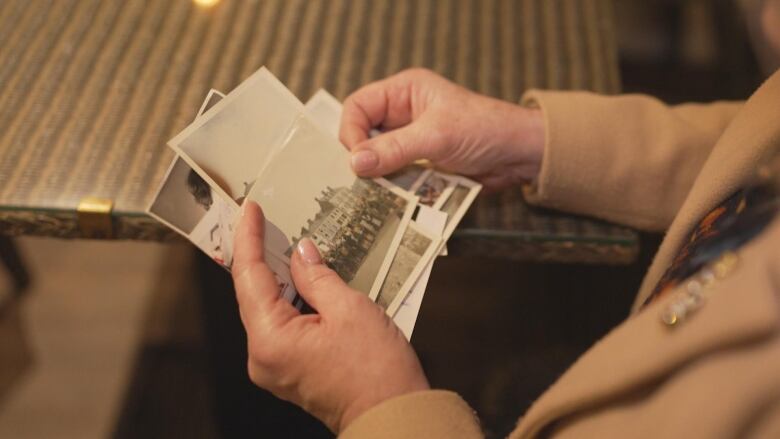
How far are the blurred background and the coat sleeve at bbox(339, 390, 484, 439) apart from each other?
57cm

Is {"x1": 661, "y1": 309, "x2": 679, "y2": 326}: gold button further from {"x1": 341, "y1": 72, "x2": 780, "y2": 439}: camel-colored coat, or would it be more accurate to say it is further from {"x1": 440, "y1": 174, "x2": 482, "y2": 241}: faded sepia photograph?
{"x1": 440, "y1": 174, "x2": 482, "y2": 241}: faded sepia photograph

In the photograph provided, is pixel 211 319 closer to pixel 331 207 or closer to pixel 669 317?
pixel 331 207

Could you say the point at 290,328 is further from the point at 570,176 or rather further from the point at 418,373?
the point at 570,176

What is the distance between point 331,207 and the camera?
74 centimetres

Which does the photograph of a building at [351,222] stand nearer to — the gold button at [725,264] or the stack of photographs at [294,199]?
the stack of photographs at [294,199]

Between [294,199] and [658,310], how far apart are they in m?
0.40

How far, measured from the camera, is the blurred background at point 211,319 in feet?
3.92

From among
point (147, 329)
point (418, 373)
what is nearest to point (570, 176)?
point (418, 373)

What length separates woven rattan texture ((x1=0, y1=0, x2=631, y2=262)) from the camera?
0.77 metres

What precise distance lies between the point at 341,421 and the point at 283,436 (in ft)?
1.87

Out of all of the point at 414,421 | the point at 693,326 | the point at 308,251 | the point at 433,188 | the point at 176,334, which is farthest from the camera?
the point at 176,334

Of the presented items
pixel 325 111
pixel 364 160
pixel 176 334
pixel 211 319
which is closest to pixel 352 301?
pixel 364 160

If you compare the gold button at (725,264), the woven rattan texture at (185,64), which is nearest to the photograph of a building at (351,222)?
the woven rattan texture at (185,64)

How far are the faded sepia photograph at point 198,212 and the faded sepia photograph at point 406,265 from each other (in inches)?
6.6
